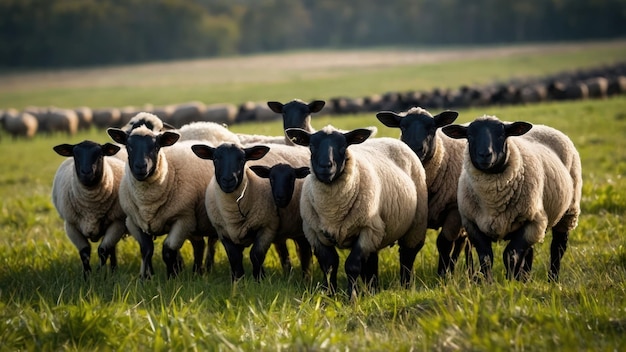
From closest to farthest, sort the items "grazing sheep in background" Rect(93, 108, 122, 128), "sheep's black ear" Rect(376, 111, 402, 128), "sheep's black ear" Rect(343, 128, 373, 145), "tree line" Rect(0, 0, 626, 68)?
"sheep's black ear" Rect(343, 128, 373, 145) < "sheep's black ear" Rect(376, 111, 402, 128) < "grazing sheep in background" Rect(93, 108, 122, 128) < "tree line" Rect(0, 0, 626, 68)

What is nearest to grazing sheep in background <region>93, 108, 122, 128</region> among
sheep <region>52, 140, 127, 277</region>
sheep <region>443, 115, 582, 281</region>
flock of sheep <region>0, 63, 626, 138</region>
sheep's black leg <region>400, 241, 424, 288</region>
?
flock of sheep <region>0, 63, 626, 138</region>

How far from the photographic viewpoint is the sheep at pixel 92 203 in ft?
29.3

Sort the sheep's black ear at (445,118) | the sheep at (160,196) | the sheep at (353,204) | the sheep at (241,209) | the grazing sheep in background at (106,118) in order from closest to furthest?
the sheep at (353,204) → the sheep at (241,209) → the sheep at (160,196) → the sheep's black ear at (445,118) → the grazing sheep in background at (106,118)

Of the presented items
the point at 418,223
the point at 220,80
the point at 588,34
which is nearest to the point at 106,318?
the point at 418,223

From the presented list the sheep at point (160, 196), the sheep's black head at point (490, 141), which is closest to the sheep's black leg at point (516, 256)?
the sheep's black head at point (490, 141)

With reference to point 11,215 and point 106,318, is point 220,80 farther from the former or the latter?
point 106,318

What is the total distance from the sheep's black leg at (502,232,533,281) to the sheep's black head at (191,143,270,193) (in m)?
2.62

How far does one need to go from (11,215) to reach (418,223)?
729cm

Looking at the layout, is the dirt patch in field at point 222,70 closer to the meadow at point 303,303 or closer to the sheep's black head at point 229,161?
the meadow at point 303,303

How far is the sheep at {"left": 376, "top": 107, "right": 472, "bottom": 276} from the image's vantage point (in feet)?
29.0

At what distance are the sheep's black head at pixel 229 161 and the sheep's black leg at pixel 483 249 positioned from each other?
2281 millimetres

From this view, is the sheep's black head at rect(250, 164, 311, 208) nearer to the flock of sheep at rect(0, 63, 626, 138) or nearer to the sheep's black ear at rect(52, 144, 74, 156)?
the sheep's black ear at rect(52, 144, 74, 156)

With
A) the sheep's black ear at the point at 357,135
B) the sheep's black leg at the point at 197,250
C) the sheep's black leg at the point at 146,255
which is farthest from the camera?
the sheep's black leg at the point at 197,250

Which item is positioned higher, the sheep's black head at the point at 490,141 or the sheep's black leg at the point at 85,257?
the sheep's black head at the point at 490,141
